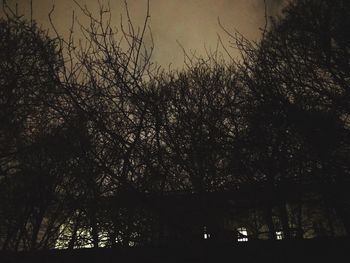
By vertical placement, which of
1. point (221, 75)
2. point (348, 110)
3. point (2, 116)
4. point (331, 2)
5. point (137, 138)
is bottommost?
point (137, 138)

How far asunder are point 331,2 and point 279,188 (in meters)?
5.51

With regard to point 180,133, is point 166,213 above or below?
below

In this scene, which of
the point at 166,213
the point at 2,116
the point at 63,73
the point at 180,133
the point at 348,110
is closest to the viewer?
the point at 166,213

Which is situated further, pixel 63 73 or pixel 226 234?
pixel 63 73

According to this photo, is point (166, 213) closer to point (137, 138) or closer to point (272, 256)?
point (137, 138)

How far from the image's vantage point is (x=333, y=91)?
268 inches

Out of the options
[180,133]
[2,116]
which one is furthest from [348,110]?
[2,116]

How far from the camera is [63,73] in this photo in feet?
12.9

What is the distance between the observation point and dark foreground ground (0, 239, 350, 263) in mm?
3848

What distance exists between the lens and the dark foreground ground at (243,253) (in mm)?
3848

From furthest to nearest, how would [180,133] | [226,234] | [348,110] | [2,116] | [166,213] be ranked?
[2,116]
[348,110]
[180,133]
[226,234]
[166,213]

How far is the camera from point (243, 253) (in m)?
4.07

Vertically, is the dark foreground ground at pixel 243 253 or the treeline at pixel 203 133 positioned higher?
the treeline at pixel 203 133

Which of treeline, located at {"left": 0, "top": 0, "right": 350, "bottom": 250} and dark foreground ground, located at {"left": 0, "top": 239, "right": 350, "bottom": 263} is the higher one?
treeline, located at {"left": 0, "top": 0, "right": 350, "bottom": 250}
